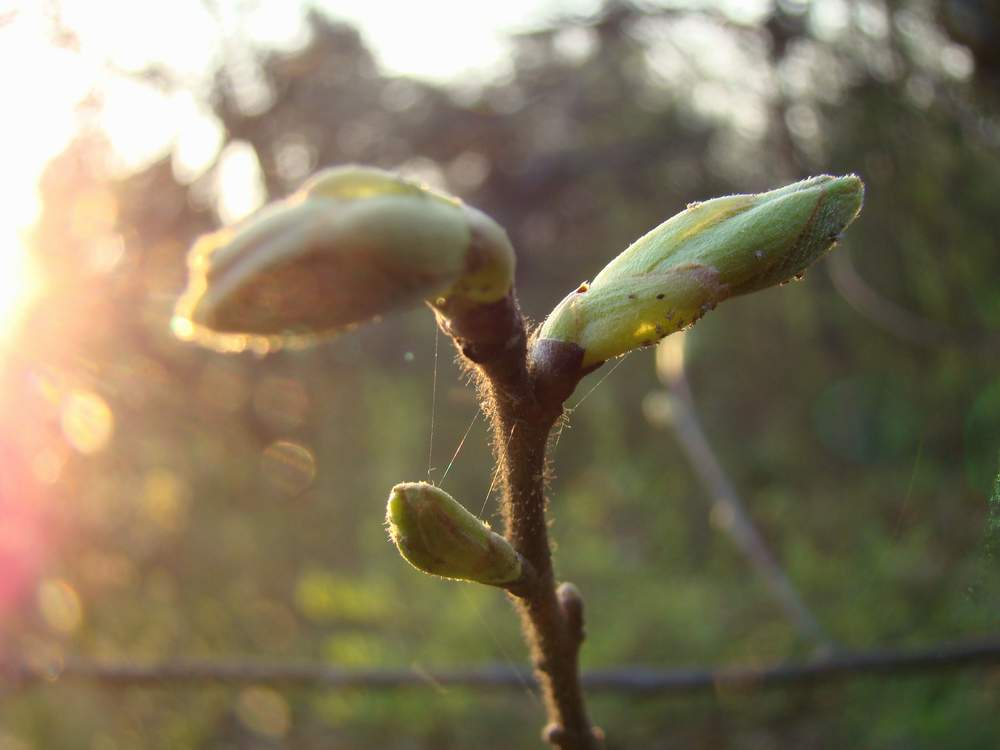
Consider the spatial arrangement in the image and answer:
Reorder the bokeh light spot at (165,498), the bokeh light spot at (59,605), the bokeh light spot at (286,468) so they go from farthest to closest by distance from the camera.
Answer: the bokeh light spot at (286,468)
the bokeh light spot at (165,498)
the bokeh light spot at (59,605)

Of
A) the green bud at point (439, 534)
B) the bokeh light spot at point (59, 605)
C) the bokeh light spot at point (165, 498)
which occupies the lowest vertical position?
the bokeh light spot at point (59, 605)

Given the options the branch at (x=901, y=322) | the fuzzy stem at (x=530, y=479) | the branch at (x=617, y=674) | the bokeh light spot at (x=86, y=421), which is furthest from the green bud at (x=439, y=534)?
the bokeh light spot at (x=86, y=421)

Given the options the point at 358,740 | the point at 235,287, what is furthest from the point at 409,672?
the point at 235,287

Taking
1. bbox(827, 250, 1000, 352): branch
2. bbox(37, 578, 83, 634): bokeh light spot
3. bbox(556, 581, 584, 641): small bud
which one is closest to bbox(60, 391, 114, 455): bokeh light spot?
bbox(37, 578, 83, 634): bokeh light spot

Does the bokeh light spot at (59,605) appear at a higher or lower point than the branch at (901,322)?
lower

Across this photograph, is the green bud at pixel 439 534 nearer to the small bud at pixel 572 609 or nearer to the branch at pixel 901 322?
the small bud at pixel 572 609

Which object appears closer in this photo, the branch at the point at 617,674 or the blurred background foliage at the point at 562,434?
the branch at the point at 617,674

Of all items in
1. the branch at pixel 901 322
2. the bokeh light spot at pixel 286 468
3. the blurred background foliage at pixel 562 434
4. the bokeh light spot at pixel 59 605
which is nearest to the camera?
the branch at pixel 901 322

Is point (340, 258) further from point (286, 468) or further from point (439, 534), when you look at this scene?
point (286, 468)

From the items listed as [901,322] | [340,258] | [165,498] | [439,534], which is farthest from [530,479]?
[165,498]
